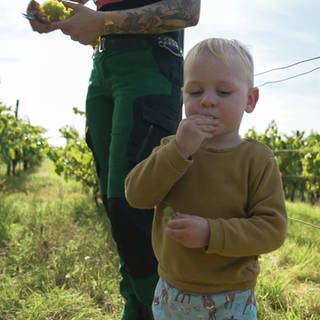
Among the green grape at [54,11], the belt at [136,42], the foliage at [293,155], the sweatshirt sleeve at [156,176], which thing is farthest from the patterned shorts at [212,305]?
the foliage at [293,155]

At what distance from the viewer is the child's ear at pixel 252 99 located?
4.51 ft

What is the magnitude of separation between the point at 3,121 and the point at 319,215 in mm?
5504

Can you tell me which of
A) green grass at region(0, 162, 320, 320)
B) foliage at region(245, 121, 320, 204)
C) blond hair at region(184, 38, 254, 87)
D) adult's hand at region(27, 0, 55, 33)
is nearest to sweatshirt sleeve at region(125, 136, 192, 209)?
blond hair at region(184, 38, 254, 87)

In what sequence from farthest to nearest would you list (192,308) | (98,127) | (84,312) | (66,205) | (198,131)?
(66,205) → (84,312) → (98,127) → (192,308) → (198,131)

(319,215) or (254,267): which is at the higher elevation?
(254,267)

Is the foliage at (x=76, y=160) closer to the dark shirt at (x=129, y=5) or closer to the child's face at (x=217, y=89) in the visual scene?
the dark shirt at (x=129, y=5)

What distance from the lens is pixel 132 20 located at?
1.94m

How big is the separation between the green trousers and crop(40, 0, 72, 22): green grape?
22cm

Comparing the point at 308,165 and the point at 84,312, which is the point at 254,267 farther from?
the point at 308,165

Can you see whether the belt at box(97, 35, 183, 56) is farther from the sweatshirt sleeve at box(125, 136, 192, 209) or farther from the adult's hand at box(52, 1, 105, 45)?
the sweatshirt sleeve at box(125, 136, 192, 209)

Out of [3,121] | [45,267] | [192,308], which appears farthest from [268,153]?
[3,121]

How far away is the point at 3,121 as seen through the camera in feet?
27.1

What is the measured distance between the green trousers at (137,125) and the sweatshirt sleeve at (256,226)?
725 millimetres

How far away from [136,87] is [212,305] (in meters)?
0.93
